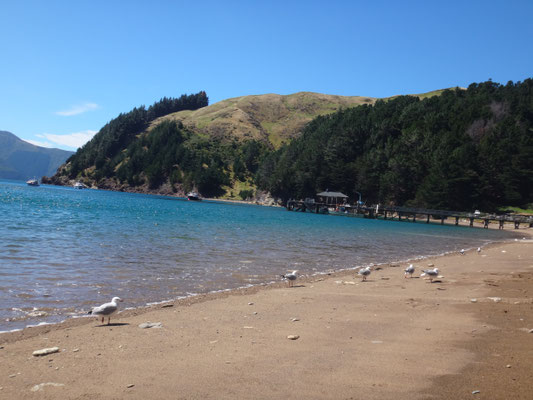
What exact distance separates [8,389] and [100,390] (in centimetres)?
120

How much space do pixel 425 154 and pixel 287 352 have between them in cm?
11359

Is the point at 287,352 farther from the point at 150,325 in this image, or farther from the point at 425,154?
the point at 425,154

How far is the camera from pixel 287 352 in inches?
271

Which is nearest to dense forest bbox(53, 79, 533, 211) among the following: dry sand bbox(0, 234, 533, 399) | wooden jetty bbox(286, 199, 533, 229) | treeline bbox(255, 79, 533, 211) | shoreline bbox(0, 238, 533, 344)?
treeline bbox(255, 79, 533, 211)

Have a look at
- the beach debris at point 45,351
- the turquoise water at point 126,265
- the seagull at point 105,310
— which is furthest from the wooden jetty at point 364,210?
the beach debris at point 45,351

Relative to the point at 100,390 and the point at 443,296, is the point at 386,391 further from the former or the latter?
the point at 443,296

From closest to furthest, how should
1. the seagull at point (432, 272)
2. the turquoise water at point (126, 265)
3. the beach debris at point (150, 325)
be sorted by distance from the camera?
1. the beach debris at point (150, 325)
2. the turquoise water at point (126, 265)
3. the seagull at point (432, 272)

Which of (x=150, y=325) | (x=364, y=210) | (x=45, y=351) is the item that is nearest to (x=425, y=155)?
(x=364, y=210)

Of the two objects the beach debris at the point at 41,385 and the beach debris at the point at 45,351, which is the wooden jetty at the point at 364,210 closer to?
the beach debris at the point at 45,351

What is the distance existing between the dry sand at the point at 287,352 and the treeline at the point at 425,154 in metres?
93.0

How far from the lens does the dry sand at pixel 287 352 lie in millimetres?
5363

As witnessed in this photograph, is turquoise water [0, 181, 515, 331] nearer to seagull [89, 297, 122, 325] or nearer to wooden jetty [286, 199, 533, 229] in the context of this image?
seagull [89, 297, 122, 325]

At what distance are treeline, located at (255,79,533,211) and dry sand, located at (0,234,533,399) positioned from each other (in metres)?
93.0

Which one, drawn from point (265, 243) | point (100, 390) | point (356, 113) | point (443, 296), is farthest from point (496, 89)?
point (100, 390)
